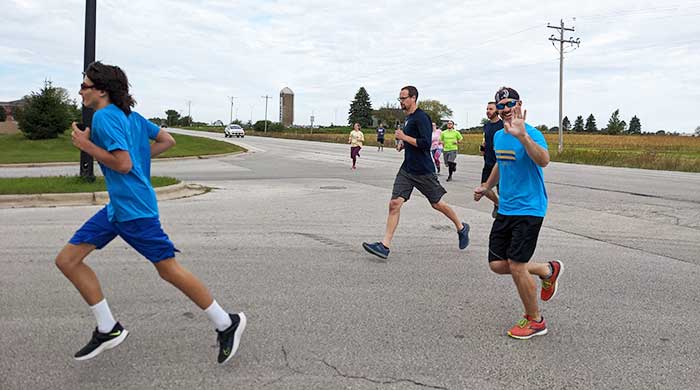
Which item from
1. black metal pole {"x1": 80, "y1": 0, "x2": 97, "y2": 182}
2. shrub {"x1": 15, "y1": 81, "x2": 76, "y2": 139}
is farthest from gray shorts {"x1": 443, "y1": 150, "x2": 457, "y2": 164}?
shrub {"x1": 15, "y1": 81, "x2": 76, "y2": 139}

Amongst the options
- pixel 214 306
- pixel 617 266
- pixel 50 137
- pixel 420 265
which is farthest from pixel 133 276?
pixel 50 137

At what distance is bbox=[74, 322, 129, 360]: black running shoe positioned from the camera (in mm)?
3697

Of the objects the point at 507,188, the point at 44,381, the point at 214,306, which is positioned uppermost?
the point at 507,188

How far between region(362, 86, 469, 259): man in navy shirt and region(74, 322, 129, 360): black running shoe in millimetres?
3189

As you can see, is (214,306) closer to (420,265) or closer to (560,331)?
(560,331)

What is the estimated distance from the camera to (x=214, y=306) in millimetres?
3783

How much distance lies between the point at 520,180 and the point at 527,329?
106cm

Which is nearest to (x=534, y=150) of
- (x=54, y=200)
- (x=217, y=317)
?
(x=217, y=317)

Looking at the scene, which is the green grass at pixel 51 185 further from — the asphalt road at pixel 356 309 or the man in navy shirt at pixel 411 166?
the man in navy shirt at pixel 411 166

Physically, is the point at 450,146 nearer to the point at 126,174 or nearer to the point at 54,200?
the point at 54,200

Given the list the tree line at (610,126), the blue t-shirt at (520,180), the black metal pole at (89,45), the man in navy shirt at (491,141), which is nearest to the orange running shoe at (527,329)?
the blue t-shirt at (520,180)

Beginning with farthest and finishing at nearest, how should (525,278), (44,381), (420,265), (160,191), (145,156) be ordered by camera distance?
(160,191) → (420,265) → (525,278) → (145,156) → (44,381)

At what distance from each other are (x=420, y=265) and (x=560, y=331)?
2116 millimetres

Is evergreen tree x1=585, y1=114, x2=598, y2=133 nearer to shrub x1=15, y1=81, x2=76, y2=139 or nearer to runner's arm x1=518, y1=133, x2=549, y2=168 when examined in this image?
shrub x1=15, y1=81, x2=76, y2=139
